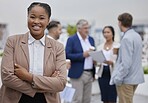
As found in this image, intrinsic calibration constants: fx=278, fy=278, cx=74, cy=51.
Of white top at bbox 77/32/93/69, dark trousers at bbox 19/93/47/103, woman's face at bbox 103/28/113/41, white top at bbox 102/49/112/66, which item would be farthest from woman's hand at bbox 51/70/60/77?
woman's face at bbox 103/28/113/41

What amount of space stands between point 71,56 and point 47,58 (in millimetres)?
2055

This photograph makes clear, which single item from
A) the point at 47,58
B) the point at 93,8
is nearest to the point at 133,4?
the point at 93,8

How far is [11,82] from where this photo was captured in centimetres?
164

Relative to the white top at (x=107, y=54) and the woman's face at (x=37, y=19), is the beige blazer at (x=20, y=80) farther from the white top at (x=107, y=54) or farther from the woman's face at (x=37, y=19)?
the white top at (x=107, y=54)

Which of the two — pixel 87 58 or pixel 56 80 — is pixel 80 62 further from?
pixel 56 80

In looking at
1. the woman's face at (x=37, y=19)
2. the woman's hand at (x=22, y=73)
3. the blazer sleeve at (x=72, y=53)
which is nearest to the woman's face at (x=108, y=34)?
the blazer sleeve at (x=72, y=53)

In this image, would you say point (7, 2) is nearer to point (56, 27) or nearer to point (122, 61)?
point (56, 27)

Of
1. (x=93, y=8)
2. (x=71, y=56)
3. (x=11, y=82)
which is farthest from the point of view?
(x=93, y=8)

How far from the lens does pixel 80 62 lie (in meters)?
3.85

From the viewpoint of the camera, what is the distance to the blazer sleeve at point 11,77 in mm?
1645

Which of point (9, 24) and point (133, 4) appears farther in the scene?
point (133, 4)

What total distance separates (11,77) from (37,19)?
1.26ft

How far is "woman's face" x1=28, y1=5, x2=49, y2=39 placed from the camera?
67.3 inches

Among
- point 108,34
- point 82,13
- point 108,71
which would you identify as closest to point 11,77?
point 108,71
